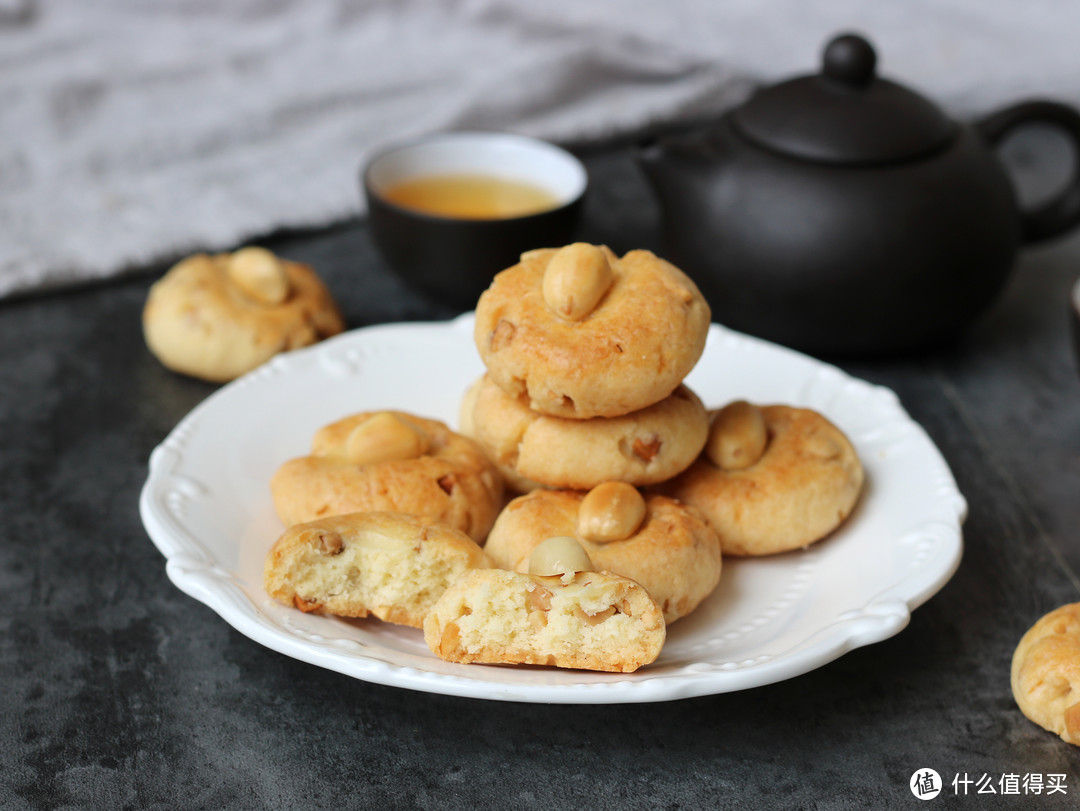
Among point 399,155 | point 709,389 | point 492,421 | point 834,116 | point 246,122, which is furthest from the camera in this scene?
point 246,122

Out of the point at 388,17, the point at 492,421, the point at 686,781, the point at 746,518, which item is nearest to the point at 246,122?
the point at 388,17

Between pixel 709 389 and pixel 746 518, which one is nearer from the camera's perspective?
pixel 746 518

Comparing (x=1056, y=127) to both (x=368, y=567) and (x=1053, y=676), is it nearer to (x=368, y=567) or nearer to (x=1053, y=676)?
(x=1053, y=676)

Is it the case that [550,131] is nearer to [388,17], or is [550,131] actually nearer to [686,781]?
[388,17]

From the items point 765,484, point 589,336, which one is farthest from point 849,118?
point 589,336

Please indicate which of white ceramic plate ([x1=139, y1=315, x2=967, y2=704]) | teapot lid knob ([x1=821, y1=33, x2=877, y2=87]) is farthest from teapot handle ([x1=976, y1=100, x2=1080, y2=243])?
white ceramic plate ([x1=139, y1=315, x2=967, y2=704])

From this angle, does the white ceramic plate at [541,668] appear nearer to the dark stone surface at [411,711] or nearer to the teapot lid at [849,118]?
the dark stone surface at [411,711]

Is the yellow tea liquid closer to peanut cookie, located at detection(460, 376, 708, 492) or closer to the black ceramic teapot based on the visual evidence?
the black ceramic teapot
